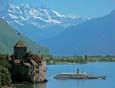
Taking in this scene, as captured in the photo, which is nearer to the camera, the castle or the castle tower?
the castle

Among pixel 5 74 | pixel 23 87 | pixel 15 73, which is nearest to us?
pixel 5 74

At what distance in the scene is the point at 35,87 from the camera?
101812 millimetres

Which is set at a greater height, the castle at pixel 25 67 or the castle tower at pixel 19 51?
the castle tower at pixel 19 51

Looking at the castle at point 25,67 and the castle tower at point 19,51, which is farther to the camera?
the castle tower at point 19,51

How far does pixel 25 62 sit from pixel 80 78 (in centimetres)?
4663

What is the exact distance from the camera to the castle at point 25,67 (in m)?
111

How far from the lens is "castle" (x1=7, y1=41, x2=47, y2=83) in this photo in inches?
4365

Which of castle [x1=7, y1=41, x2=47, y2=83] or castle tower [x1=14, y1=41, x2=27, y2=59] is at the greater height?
castle tower [x1=14, y1=41, x2=27, y2=59]

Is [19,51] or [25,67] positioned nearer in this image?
[25,67]

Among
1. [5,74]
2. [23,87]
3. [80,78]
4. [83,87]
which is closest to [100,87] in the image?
[83,87]

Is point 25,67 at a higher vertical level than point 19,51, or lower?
lower

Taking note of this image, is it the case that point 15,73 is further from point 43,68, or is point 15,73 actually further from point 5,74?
point 5,74

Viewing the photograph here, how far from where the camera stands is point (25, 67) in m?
111

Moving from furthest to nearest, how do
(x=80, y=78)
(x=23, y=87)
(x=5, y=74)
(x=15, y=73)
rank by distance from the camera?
1. (x=80, y=78)
2. (x=15, y=73)
3. (x=23, y=87)
4. (x=5, y=74)
